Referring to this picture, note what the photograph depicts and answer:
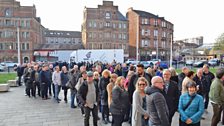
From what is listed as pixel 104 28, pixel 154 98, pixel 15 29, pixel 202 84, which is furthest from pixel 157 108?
pixel 15 29

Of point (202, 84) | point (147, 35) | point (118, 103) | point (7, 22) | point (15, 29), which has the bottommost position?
point (118, 103)

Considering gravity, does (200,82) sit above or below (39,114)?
above

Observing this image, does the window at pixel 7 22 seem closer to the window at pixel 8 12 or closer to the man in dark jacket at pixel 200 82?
the window at pixel 8 12

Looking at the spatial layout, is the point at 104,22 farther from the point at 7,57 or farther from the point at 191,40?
the point at 191,40

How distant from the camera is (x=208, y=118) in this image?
739cm

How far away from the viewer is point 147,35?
61.2 m

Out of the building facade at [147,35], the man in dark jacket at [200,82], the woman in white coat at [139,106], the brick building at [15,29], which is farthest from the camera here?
the building facade at [147,35]

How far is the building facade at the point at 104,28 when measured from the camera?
5497 centimetres

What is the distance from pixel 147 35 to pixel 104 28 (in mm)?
13147

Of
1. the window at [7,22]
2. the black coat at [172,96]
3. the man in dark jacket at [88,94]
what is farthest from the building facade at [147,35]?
the black coat at [172,96]

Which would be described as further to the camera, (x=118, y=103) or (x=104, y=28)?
(x=104, y=28)

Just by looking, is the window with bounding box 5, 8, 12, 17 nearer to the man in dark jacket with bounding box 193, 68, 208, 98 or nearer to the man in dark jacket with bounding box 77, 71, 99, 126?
the man in dark jacket with bounding box 77, 71, 99, 126

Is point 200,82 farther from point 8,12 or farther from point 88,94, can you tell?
point 8,12

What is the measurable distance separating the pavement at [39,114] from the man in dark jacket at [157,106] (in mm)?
3330
